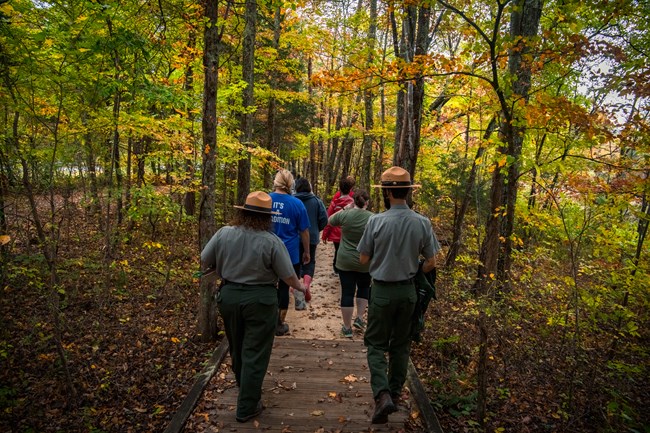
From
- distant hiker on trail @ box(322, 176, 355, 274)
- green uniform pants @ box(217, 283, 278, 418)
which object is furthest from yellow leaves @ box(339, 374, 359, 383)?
distant hiker on trail @ box(322, 176, 355, 274)

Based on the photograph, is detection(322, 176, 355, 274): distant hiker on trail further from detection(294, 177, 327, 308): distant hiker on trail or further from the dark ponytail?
the dark ponytail

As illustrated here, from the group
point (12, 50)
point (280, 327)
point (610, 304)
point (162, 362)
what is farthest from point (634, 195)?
point (12, 50)

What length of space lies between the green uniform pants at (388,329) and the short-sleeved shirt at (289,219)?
6.56 feet

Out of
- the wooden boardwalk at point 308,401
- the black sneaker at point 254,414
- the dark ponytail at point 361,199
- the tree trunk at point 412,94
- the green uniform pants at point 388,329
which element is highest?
the tree trunk at point 412,94

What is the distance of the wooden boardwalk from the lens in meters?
3.78

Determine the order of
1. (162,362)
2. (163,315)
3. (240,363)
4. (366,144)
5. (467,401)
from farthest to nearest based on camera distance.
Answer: (366,144) < (163,315) < (162,362) < (467,401) < (240,363)

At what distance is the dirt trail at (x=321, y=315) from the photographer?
6.11 metres

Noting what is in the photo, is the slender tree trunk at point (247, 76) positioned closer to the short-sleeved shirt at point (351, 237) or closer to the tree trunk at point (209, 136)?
the tree trunk at point (209, 136)

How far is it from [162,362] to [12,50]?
5.27 m

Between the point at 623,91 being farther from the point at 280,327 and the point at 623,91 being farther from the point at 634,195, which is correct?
the point at 280,327

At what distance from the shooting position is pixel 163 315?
7.57m

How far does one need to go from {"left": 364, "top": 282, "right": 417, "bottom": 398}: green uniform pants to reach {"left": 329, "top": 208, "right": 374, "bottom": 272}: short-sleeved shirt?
1.60 meters

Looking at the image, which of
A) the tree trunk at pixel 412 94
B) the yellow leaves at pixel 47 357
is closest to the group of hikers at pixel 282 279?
the tree trunk at pixel 412 94

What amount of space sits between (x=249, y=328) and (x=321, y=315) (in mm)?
3429
